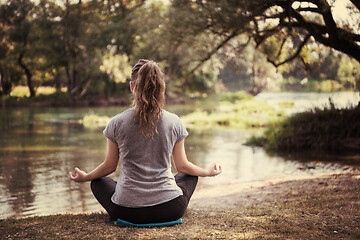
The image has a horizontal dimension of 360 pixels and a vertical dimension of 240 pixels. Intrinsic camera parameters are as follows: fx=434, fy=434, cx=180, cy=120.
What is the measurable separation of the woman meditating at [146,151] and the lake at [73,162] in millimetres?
2840

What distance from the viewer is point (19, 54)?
37.9 metres

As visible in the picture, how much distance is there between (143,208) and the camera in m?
3.55

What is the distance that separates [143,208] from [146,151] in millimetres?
468

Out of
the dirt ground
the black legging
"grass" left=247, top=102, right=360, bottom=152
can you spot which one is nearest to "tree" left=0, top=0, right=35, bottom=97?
"grass" left=247, top=102, right=360, bottom=152

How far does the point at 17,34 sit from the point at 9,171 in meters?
28.9

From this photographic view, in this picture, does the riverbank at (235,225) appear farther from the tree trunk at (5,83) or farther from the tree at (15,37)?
the tree trunk at (5,83)

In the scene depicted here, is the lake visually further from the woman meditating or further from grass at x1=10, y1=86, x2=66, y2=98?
grass at x1=10, y1=86, x2=66, y2=98

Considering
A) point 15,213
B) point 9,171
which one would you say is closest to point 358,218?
point 15,213

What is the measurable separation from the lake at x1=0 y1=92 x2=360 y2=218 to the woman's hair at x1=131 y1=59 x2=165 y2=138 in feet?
10.4

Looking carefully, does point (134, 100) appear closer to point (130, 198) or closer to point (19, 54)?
point (130, 198)

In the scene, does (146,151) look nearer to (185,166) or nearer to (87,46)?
(185,166)

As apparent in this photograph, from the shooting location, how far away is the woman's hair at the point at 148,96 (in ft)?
11.3

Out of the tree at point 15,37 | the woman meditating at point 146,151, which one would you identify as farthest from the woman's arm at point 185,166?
the tree at point 15,37

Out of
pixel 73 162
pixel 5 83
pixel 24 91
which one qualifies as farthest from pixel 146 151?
pixel 24 91
